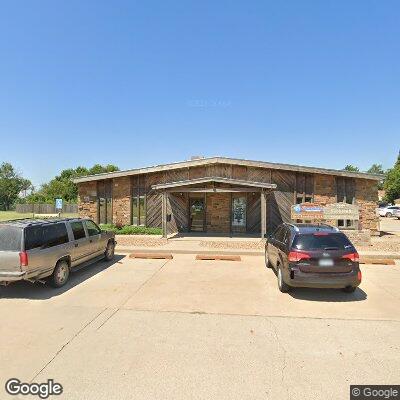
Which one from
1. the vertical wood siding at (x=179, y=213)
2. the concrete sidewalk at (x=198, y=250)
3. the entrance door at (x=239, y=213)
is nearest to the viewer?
the concrete sidewalk at (x=198, y=250)

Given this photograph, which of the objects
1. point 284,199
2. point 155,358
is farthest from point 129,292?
point 284,199

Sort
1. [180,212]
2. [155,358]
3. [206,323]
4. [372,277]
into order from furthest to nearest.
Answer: [180,212] < [372,277] < [206,323] < [155,358]

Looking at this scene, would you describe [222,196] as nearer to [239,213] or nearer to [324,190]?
[239,213]

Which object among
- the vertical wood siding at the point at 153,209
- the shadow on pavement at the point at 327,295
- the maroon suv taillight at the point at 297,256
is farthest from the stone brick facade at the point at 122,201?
the maroon suv taillight at the point at 297,256

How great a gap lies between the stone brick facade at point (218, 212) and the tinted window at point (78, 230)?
32.1 ft

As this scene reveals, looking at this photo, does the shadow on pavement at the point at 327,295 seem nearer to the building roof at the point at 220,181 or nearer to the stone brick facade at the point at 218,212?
the building roof at the point at 220,181

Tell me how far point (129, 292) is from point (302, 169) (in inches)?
514

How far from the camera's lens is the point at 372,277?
891cm

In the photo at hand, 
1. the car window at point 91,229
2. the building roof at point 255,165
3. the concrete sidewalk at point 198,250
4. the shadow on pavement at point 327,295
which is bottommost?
the shadow on pavement at point 327,295

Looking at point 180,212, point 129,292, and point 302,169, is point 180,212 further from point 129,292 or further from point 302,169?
point 129,292

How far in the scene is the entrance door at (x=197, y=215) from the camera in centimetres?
1836

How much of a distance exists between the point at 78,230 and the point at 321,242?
7.12 m

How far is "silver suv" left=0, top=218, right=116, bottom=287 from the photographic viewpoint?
6773 millimetres

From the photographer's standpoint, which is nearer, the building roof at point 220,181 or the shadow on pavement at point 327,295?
the shadow on pavement at point 327,295
